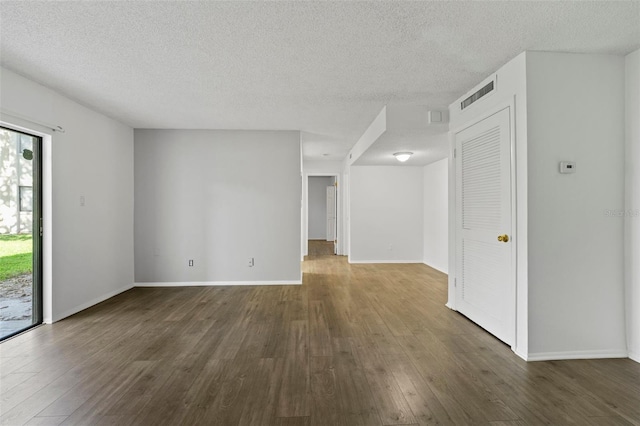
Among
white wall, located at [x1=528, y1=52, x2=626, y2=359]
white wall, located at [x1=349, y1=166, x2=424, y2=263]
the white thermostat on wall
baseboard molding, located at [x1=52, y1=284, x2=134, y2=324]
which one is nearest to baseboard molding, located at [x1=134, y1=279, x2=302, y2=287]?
baseboard molding, located at [x1=52, y1=284, x2=134, y2=324]

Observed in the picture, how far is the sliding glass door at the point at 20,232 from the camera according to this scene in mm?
3260

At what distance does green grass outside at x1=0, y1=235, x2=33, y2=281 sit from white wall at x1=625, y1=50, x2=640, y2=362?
5466mm

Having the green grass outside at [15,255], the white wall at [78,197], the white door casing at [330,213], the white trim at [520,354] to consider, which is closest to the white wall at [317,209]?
the white door casing at [330,213]

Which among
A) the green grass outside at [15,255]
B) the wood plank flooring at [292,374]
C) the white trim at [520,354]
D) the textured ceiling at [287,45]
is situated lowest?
the wood plank flooring at [292,374]

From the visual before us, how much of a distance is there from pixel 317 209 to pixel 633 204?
11056mm

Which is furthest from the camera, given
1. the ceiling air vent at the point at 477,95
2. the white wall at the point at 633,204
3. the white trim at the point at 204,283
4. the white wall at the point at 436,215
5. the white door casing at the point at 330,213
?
the white door casing at the point at 330,213

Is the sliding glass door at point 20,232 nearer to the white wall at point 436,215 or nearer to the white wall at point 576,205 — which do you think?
the white wall at point 576,205

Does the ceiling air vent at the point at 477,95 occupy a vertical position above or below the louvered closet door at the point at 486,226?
above

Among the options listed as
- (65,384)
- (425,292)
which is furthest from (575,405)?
(65,384)

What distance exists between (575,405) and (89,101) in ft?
17.5

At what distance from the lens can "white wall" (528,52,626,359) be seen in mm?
2729

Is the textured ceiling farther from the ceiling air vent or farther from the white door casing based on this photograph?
the white door casing

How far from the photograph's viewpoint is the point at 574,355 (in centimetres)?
274

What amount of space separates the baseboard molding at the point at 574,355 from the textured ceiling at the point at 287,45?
2.40 meters
